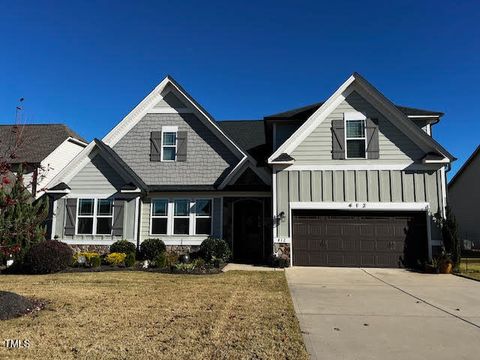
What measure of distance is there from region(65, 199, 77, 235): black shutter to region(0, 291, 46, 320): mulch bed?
9.13 m

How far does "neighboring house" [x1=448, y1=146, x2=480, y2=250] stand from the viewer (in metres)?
25.7

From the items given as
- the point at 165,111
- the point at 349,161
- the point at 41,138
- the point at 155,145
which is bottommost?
the point at 349,161

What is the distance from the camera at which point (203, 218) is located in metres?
16.6

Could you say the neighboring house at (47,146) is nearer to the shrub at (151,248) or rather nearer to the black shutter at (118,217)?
the black shutter at (118,217)

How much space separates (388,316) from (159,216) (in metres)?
11.4

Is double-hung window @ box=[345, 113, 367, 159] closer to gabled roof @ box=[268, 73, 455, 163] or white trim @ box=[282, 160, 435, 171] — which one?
white trim @ box=[282, 160, 435, 171]

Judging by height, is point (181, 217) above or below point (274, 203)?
below

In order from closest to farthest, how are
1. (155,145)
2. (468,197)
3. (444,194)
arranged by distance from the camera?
1. (444,194)
2. (155,145)
3. (468,197)

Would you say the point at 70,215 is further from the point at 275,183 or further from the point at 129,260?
the point at 275,183

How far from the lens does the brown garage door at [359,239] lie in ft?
48.6

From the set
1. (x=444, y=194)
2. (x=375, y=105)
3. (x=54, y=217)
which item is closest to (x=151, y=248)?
(x=54, y=217)

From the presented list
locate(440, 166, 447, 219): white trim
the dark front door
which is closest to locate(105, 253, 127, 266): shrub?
the dark front door

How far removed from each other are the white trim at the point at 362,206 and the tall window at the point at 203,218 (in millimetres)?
3562

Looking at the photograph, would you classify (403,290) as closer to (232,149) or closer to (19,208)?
(232,149)
